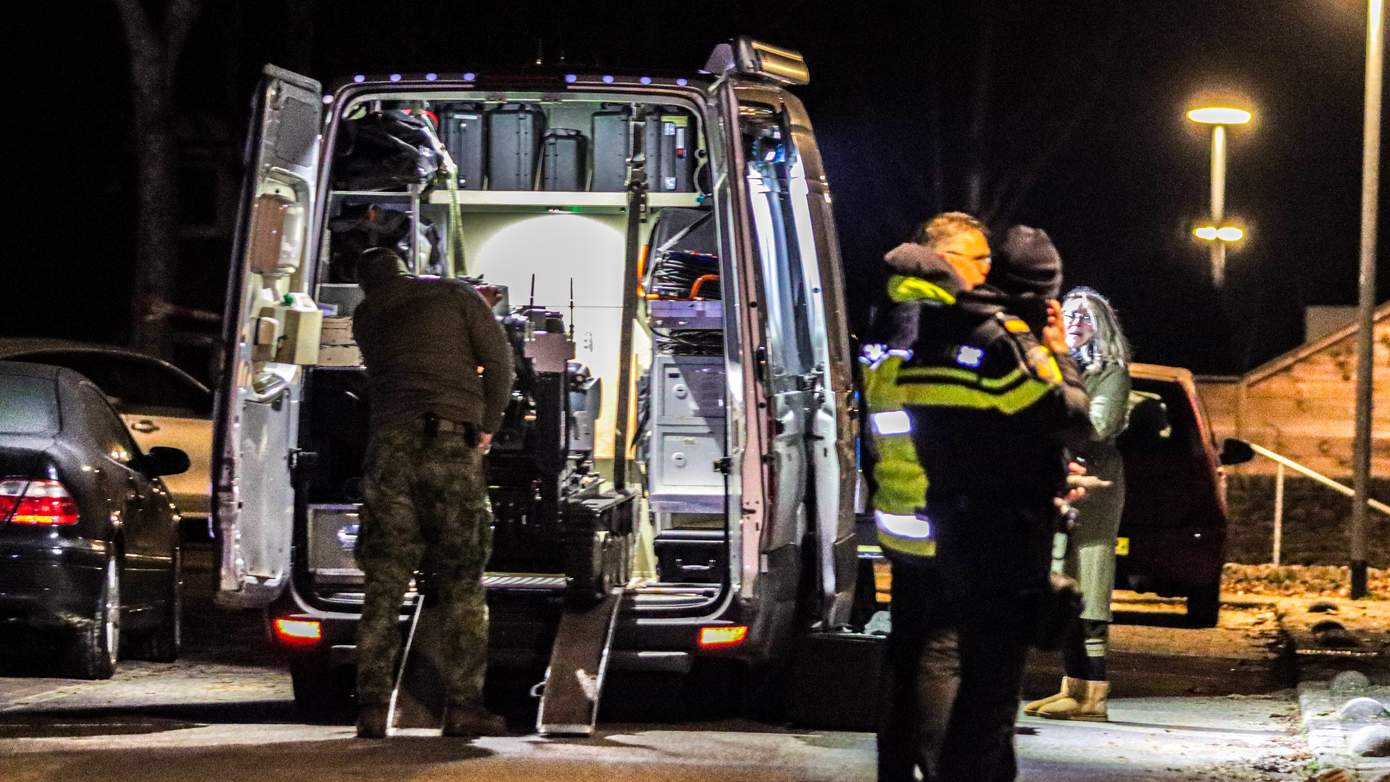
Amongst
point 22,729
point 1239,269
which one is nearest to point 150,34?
point 22,729

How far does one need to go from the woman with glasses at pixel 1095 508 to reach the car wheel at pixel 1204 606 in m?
4.56

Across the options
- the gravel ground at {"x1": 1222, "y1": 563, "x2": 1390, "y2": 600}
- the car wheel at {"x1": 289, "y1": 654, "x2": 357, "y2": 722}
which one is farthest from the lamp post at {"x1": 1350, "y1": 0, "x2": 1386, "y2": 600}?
the car wheel at {"x1": 289, "y1": 654, "x2": 357, "y2": 722}

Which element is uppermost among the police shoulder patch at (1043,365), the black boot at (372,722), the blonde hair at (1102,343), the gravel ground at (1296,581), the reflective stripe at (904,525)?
the blonde hair at (1102,343)

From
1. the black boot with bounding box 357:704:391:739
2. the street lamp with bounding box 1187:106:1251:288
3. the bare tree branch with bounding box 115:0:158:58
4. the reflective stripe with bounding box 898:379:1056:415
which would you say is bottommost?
the black boot with bounding box 357:704:391:739

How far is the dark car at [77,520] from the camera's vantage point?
955 centimetres

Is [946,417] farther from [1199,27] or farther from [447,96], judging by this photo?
[1199,27]

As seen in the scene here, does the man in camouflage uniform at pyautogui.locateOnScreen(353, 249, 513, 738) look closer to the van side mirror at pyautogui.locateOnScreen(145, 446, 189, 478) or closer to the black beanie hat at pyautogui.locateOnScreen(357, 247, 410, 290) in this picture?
the black beanie hat at pyautogui.locateOnScreen(357, 247, 410, 290)

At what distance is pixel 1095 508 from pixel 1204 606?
4876 millimetres

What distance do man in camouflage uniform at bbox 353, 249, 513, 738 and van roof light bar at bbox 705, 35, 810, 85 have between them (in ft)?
4.26

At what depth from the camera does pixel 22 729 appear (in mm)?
8461

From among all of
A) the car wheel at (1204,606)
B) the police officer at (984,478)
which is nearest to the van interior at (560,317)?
the police officer at (984,478)

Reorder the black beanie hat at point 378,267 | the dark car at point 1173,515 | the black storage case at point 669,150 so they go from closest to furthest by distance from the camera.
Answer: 1. the black beanie hat at point 378,267
2. the black storage case at point 669,150
3. the dark car at point 1173,515

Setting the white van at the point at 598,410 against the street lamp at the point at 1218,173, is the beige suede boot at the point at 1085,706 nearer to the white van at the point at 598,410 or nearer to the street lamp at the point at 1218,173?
the white van at the point at 598,410

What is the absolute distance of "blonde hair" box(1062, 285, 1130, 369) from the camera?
9336 mm
